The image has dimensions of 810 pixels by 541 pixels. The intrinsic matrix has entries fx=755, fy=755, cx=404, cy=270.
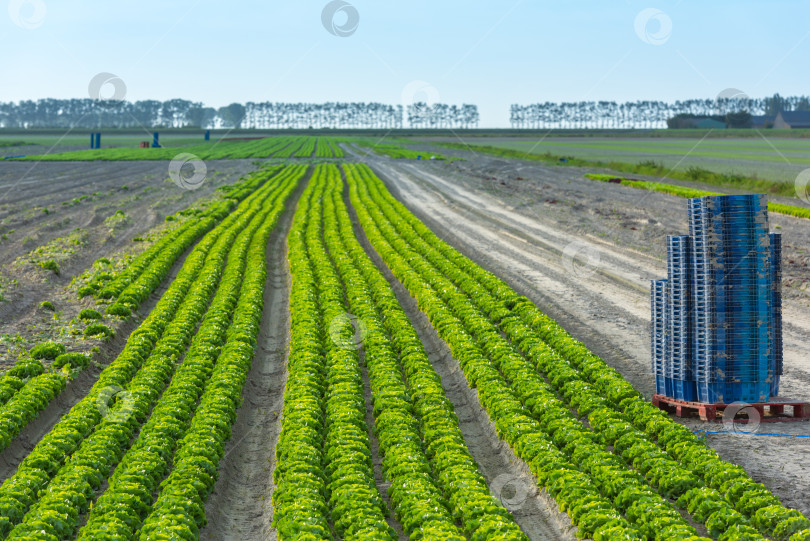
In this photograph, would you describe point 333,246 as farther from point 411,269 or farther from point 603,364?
point 603,364

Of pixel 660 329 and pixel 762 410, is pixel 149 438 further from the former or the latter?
pixel 762 410

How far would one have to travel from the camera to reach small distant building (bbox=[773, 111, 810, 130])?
163 metres

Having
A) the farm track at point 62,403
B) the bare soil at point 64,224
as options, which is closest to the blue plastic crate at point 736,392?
the farm track at point 62,403

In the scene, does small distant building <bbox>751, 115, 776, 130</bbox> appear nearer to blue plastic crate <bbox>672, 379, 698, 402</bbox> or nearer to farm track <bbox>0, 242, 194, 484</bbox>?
blue plastic crate <bbox>672, 379, 698, 402</bbox>

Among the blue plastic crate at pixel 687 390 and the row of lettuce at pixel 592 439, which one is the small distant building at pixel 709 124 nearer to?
the row of lettuce at pixel 592 439

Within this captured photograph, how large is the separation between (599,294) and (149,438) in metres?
16.0

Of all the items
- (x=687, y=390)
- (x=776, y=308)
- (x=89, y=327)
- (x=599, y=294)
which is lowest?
(x=687, y=390)

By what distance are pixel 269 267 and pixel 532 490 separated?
62.5 ft

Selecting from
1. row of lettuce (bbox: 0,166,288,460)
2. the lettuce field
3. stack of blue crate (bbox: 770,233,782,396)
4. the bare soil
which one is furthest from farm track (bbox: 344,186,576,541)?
the bare soil

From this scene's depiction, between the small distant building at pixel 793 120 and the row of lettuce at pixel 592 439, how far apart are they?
164 meters

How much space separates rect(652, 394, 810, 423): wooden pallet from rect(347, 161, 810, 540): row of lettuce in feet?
2.76

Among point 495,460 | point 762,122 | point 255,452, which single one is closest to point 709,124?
point 762,122

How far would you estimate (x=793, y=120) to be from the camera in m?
166

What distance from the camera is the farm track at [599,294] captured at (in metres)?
12.9
